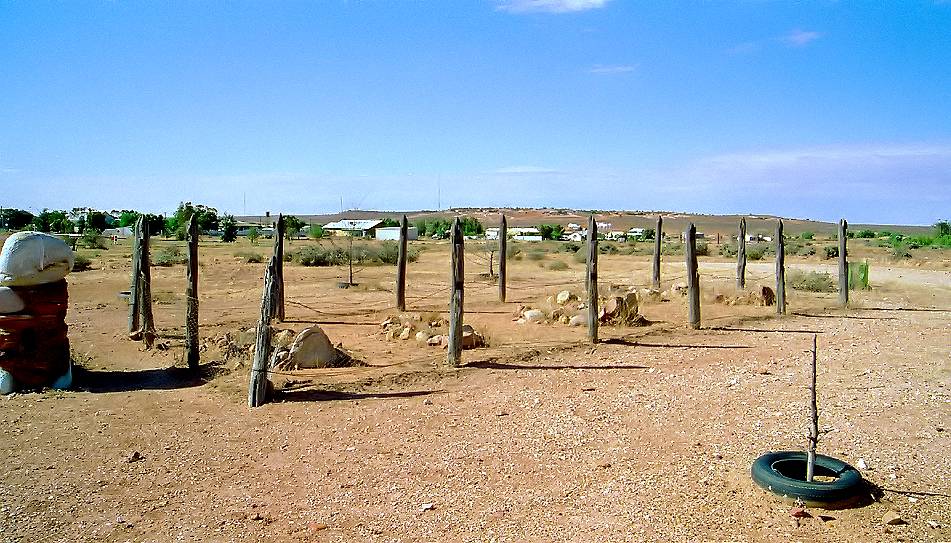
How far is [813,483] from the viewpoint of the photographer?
223 inches

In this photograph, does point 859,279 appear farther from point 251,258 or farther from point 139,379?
point 251,258

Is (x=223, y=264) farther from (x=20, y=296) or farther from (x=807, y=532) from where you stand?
(x=807, y=532)

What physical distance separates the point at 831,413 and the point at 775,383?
1.50m

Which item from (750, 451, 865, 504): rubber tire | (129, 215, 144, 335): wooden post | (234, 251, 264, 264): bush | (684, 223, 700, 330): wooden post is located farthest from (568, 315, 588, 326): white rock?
(234, 251, 264, 264): bush

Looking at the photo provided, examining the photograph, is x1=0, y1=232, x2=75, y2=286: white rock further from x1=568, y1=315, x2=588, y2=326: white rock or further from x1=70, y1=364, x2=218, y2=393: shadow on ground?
x1=568, y1=315, x2=588, y2=326: white rock

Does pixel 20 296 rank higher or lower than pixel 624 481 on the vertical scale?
higher

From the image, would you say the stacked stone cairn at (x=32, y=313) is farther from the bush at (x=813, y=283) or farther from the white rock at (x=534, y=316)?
the bush at (x=813, y=283)

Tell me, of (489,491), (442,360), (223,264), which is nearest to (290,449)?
(489,491)

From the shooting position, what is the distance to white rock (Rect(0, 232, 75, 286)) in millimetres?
9023

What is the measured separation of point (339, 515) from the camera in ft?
18.4

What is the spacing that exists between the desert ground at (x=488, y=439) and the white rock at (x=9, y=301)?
106cm

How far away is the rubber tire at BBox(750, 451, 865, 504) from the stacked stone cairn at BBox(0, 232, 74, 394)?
8.34m

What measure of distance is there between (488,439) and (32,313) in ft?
19.6

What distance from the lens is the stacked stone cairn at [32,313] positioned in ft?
29.7
